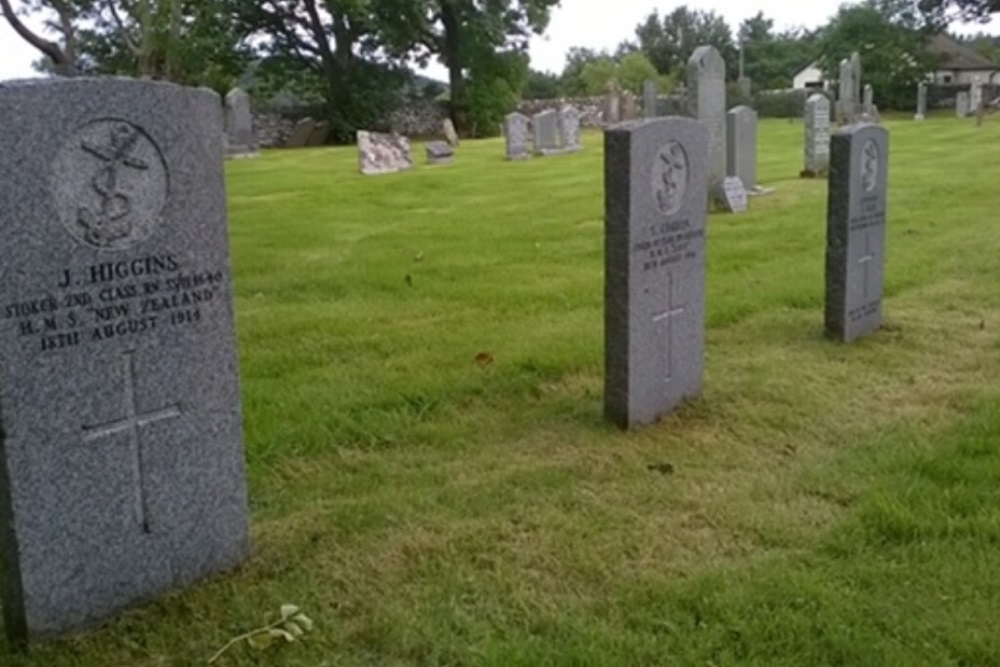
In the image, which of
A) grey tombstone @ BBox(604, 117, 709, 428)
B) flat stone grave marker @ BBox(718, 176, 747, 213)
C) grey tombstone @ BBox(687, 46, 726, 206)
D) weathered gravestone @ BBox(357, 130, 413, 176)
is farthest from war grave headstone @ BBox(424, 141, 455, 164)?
grey tombstone @ BBox(604, 117, 709, 428)

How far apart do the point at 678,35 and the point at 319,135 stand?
50458 millimetres

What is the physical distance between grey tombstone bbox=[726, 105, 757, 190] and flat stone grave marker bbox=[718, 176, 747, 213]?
3.58 ft

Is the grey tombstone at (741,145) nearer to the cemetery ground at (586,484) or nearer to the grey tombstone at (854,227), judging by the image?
the cemetery ground at (586,484)

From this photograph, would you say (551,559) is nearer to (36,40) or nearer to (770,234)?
(770,234)

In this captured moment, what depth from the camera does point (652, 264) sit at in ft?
16.5

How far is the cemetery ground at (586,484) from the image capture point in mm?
3084

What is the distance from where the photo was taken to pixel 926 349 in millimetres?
6465

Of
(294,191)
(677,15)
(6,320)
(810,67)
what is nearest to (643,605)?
(6,320)

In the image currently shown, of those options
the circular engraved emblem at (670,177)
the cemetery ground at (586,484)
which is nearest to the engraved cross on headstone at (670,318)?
the cemetery ground at (586,484)

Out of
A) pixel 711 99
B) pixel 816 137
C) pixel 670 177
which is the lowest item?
pixel 670 177

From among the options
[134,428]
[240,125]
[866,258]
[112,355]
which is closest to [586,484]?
[134,428]

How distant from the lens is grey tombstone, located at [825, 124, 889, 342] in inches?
254

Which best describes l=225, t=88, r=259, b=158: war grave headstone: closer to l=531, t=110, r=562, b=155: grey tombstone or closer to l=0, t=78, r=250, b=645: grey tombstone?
l=531, t=110, r=562, b=155: grey tombstone

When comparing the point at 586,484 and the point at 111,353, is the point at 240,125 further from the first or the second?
the point at 111,353
